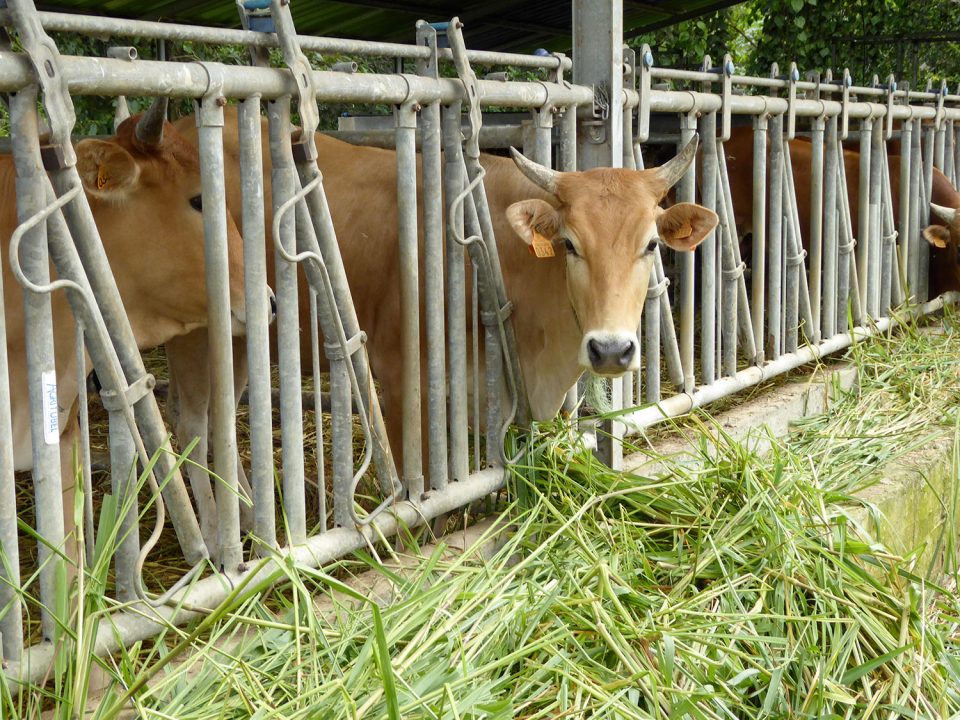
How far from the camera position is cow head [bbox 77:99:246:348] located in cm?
392

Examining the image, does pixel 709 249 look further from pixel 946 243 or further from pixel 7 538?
pixel 7 538

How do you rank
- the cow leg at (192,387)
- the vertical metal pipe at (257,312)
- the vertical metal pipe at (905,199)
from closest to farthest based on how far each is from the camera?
the vertical metal pipe at (257,312) → the cow leg at (192,387) → the vertical metal pipe at (905,199)

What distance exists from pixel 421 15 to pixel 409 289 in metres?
5.19

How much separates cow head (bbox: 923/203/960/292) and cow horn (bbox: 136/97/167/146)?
19.2ft

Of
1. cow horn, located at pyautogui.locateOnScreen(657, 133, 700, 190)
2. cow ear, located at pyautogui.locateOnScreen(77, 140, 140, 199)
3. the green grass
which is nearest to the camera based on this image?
the green grass

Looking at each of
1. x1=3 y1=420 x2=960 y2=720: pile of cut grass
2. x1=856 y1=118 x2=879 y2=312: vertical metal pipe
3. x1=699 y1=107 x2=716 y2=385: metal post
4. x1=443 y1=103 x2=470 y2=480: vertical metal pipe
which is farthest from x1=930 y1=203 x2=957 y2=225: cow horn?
x1=443 y1=103 x2=470 y2=480: vertical metal pipe

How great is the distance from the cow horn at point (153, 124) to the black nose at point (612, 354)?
5.24 ft

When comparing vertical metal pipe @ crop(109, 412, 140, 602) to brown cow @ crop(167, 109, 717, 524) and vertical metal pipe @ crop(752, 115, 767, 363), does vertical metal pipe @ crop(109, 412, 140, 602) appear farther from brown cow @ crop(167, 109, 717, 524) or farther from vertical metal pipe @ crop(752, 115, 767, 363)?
vertical metal pipe @ crop(752, 115, 767, 363)

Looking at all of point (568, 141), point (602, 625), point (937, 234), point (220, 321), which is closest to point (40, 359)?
point (220, 321)

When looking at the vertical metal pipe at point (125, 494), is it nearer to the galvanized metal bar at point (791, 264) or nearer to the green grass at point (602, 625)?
the green grass at point (602, 625)

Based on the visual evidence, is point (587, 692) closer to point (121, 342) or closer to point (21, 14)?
point (121, 342)

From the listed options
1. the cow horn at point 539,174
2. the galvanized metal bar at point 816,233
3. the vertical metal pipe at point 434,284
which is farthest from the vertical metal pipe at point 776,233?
the vertical metal pipe at point 434,284

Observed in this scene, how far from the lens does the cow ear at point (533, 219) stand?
4.19 m

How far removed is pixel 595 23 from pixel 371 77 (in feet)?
4.18
